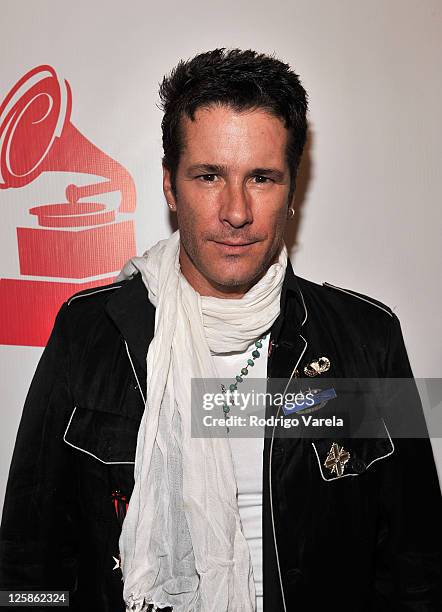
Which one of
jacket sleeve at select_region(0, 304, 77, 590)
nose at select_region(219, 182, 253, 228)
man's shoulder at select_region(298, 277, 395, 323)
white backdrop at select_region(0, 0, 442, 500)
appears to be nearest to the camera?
nose at select_region(219, 182, 253, 228)

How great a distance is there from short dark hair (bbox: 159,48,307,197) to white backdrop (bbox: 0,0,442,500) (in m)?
0.32

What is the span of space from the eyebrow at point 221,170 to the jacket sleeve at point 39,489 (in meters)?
0.46

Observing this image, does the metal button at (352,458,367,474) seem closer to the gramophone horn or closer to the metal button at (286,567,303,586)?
the metal button at (286,567,303,586)

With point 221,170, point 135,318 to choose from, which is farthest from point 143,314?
point 221,170

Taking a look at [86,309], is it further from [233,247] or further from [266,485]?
[266,485]

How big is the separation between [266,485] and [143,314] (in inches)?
16.3

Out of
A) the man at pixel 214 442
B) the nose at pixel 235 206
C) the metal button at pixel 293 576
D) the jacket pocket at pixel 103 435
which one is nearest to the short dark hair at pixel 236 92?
the man at pixel 214 442

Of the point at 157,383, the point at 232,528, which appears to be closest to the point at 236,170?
the point at 157,383

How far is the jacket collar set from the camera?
4.63 feet

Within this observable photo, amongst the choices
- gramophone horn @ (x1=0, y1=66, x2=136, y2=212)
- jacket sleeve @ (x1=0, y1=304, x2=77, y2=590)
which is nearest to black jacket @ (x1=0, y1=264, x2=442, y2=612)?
jacket sleeve @ (x1=0, y1=304, x2=77, y2=590)

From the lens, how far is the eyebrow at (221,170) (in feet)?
4.30

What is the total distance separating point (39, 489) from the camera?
1.40 metres

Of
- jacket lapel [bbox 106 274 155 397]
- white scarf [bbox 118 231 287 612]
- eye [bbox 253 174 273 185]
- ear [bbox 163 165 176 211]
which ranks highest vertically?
ear [bbox 163 165 176 211]

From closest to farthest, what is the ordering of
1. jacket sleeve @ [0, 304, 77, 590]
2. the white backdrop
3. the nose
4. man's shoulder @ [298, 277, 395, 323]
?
1. the nose
2. jacket sleeve @ [0, 304, 77, 590]
3. man's shoulder @ [298, 277, 395, 323]
4. the white backdrop
